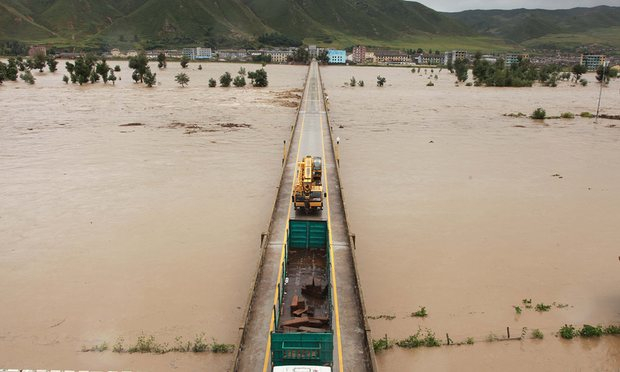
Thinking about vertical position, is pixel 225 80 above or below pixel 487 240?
above

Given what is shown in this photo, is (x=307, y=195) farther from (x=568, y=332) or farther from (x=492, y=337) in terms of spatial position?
(x=568, y=332)

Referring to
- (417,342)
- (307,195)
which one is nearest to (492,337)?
(417,342)

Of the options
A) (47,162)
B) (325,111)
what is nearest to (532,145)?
(325,111)

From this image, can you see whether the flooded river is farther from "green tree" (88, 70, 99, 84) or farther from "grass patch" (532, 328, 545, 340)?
"green tree" (88, 70, 99, 84)

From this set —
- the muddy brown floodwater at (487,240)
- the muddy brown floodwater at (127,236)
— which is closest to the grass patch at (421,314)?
the muddy brown floodwater at (487,240)

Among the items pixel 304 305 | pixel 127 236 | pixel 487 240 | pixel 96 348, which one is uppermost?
pixel 304 305

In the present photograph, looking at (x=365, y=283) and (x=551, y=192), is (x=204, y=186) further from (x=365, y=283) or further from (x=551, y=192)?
(x=551, y=192)
